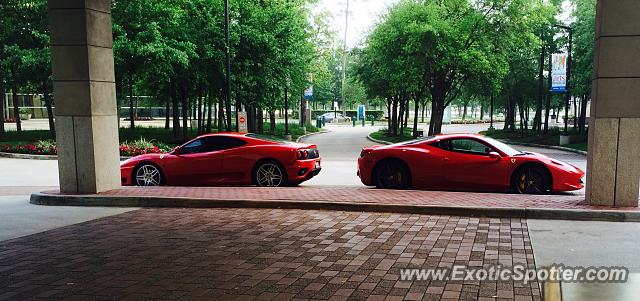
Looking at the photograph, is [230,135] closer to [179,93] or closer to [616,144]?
[616,144]

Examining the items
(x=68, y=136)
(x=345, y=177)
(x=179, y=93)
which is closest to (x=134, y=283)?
(x=68, y=136)

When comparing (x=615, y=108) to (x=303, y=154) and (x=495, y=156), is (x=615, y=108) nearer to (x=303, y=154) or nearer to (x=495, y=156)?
(x=495, y=156)

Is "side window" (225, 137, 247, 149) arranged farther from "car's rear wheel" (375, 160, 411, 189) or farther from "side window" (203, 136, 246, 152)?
"car's rear wheel" (375, 160, 411, 189)

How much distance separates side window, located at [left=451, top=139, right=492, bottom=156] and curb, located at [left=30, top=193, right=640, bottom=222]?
2646 millimetres

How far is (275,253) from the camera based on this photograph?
18.1ft

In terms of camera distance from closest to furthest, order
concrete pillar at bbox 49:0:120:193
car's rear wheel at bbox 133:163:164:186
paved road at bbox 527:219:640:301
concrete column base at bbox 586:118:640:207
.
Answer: paved road at bbox 527:219:640:301 < concrete column base at bbox 586:118:640:207 < concrete pillar at bbox 49:0:120:193 < car's rear wheel at bbox 133:163:164:186

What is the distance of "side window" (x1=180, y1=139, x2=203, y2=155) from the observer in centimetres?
1138

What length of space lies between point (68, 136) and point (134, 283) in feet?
19.5

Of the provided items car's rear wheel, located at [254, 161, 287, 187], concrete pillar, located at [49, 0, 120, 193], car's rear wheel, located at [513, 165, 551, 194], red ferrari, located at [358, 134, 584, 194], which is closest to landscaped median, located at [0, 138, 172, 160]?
car's rear wheel, located at [254, 161, 287, 187]

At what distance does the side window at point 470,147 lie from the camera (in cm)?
991

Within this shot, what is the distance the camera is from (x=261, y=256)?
540 cm

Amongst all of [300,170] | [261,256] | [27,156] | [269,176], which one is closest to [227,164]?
[269,176]

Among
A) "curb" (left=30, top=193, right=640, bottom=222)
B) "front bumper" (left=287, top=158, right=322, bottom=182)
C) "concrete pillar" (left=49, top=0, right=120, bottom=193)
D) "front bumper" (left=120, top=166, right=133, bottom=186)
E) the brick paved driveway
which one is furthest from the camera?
"front bumper" (left=120, top=166, right=133, bottom=186)

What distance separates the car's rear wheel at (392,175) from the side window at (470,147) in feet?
3.71
